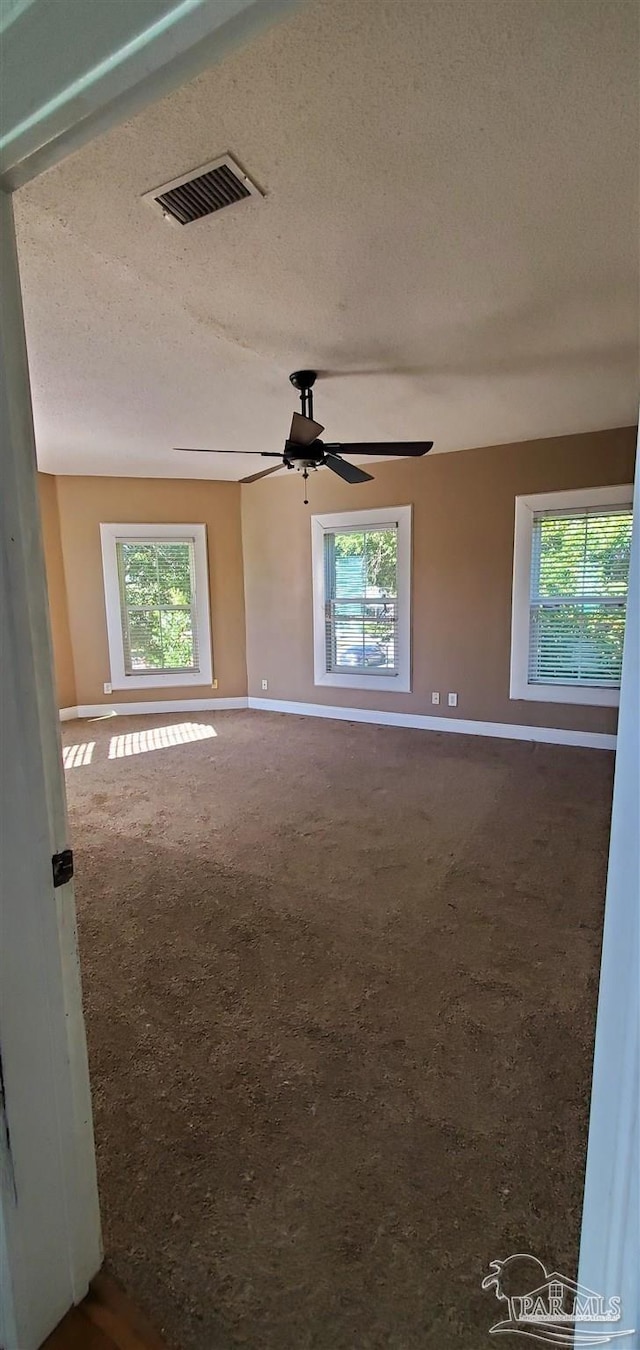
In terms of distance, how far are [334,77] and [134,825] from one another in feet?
10.9

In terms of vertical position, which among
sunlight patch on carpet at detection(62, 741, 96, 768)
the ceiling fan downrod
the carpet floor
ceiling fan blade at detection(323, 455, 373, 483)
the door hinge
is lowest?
the carpet floor

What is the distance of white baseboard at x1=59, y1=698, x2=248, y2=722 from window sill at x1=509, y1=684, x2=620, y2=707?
315 centimetres

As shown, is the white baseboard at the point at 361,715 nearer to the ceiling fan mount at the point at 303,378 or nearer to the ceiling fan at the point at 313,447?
the ceiling fan at the point at 313,447

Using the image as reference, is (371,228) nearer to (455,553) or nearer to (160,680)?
(455,553)

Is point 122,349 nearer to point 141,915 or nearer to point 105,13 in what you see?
point 105,13

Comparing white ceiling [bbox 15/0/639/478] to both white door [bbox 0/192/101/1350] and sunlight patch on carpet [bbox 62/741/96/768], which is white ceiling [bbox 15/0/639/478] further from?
sunlight patch on carpet [bbox 62/741/96/768]

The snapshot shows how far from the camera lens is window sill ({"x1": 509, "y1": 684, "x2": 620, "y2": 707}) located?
15.0ft

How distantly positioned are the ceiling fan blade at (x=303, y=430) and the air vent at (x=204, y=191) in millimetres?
1043

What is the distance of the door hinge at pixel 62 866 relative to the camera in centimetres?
96

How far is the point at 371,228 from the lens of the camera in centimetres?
190

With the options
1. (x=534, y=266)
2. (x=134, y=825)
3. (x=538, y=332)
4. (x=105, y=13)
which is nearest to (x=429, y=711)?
(x=134, y=825)

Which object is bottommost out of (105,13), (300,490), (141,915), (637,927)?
(141,915)

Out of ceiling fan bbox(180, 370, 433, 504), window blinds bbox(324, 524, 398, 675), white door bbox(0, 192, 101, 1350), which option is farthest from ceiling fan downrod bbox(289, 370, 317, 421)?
white door bbox(0, 192, 101, 1350)

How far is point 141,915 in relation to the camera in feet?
7.92
